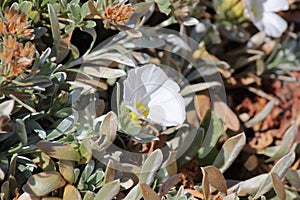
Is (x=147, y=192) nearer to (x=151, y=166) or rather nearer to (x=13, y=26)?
(x=151, y=166)

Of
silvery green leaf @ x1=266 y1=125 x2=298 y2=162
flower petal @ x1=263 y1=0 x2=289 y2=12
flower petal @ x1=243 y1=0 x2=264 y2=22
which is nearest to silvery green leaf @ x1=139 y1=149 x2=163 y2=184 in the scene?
silvery green leaf @ x1=266 y1=125 x2=298 y2=162

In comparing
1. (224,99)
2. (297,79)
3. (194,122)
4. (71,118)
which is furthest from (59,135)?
(297,79)

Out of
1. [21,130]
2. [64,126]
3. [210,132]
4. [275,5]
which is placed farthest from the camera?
[275,5]

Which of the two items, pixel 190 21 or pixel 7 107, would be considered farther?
pixel 190 21

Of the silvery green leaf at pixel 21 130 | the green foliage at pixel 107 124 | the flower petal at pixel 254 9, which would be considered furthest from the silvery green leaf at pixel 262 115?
the silvery green leaf at pixel 21 130

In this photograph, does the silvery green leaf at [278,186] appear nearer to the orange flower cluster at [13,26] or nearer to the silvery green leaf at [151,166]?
the silvery green leaf at [151,166]

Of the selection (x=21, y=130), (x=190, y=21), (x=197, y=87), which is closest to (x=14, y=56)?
(x=21, y=130)
